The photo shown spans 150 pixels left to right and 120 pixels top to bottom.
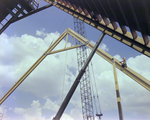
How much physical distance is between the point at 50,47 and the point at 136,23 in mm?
14376

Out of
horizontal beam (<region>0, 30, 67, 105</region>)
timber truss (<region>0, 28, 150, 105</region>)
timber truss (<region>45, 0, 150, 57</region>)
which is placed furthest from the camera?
horizontal beam (<region>0, 30, 67, 105</region>)

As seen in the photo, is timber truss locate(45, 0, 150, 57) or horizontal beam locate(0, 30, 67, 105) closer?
timber truss locate(45, 0, 150, 57)

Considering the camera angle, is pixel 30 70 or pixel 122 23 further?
pixel 30 70

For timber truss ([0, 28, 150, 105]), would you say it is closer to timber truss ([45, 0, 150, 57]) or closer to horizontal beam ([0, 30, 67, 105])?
horizontal beam ([0, 30, 67, 105])

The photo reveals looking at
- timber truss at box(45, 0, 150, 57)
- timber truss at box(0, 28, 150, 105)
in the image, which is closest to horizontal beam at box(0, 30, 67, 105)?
timber truss at box(0, 28, 150, 105)

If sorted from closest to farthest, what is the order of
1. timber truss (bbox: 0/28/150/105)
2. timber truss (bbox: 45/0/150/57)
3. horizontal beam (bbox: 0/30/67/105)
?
timber truss (bbox: 45/0/150/57)
timber truss (bbox: 0/28/150/105)
horizontal beam (bbox: 0/30/67/105)

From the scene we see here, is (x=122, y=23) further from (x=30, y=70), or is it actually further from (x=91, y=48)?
(x=30, y=70)

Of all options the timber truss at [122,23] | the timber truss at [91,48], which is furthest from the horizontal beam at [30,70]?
the timber truss at [122,23]

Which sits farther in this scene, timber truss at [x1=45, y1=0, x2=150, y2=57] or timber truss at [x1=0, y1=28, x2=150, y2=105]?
timber truss at [x1=0, y1=28, x2=150, y2=105]

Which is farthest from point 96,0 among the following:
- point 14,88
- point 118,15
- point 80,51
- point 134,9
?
point 80,51

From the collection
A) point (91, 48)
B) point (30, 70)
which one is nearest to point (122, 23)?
point (91, 48)

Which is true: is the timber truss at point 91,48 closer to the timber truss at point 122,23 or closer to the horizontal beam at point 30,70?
the horizontal beam at point 30,70

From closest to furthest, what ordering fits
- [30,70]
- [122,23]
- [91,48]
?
[122,23] < [91,48] < [30,70]

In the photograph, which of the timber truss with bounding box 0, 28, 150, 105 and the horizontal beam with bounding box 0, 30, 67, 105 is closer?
the timber truss with bounding box 0, 28, 150, 105
